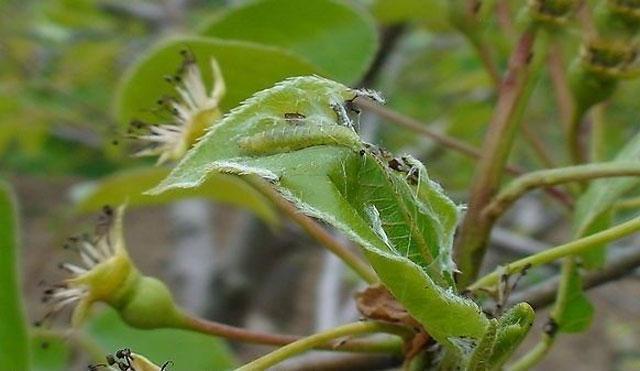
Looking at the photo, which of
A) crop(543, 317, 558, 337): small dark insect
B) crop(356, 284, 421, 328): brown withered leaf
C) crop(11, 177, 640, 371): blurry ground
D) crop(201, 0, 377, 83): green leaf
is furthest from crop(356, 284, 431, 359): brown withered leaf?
crop(11, 177, 640, 371): blurry ground

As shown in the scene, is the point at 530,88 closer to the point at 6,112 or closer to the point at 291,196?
the point at 291,196

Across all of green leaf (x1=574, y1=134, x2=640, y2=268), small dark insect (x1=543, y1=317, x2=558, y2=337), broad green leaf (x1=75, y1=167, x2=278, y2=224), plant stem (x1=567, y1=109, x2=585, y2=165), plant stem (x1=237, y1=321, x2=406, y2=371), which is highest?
broad green leaf (x1=75, y1=167, x2=278, y2=224)

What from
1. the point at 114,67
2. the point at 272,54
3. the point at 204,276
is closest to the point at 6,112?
the point at 204,276

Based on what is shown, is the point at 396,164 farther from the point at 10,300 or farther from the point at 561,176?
the point at 10,300

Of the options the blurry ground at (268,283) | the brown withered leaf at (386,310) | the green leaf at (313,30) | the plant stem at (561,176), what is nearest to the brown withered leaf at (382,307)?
the brown withered leaf at (386,310)

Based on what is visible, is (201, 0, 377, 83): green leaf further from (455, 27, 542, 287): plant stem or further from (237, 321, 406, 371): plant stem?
(237, 321, 406, 371): plant stem
